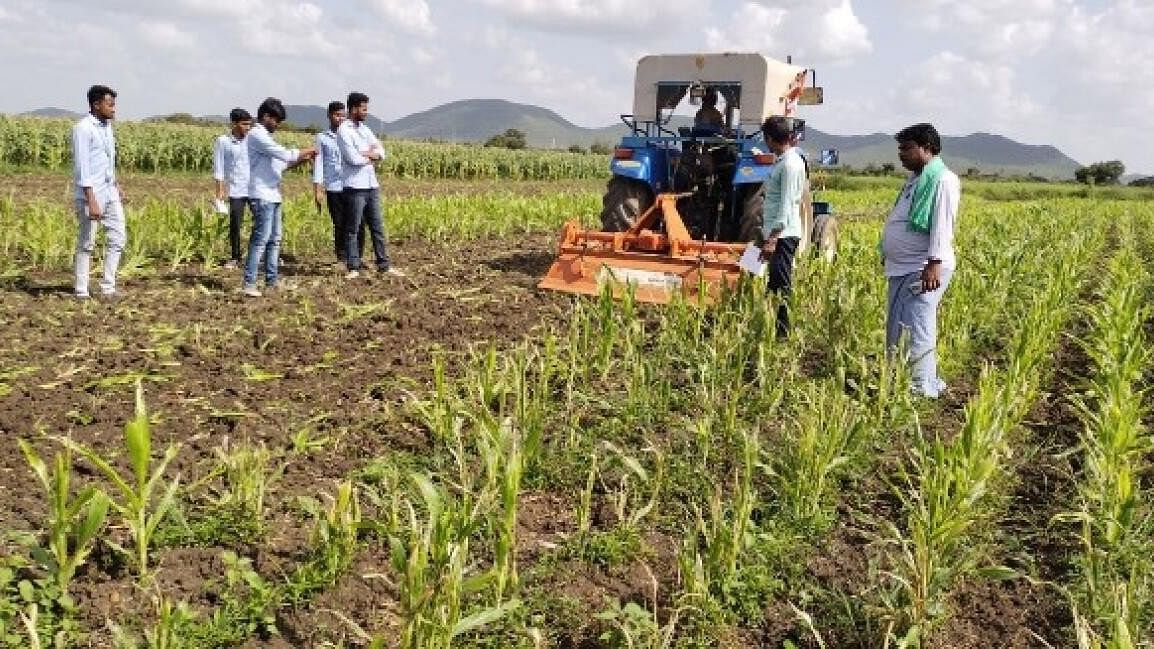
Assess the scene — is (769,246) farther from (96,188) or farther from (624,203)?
(96,188)

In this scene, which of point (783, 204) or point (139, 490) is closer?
point (139, 490)

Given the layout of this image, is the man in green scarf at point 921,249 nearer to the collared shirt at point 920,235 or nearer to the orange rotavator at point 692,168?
the collared shirt at point 920,235

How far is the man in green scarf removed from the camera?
423 centimetres

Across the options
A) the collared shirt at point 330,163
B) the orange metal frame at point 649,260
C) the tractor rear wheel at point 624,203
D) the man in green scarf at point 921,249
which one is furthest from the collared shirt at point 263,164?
the man in green scarf at point 921,249

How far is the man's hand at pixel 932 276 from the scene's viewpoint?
4230 millimetres

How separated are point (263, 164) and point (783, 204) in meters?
3.89

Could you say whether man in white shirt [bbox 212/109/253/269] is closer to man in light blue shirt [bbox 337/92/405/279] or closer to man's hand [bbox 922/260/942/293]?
man in light blue shirt [bbox 337/92/405/279]

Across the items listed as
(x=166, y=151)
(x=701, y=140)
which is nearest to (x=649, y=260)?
(x=701, y=140)

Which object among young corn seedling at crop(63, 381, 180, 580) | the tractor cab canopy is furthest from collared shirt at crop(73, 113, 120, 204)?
the tractor cab canopy

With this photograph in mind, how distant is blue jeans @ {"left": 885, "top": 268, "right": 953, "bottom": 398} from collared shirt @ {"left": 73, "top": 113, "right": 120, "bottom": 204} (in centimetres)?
490

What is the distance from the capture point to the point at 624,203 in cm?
700

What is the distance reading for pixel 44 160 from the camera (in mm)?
17297

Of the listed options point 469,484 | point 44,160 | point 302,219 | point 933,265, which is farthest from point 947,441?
point 44,160

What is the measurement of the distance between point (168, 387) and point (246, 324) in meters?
1.25
